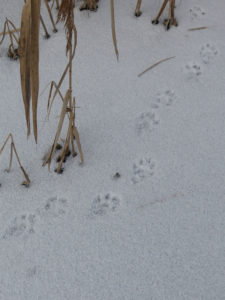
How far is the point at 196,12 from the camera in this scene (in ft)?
4.33

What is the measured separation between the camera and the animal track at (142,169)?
98 centimetres

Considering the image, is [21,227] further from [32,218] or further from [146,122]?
[146,122]

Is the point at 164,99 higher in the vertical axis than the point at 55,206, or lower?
higher

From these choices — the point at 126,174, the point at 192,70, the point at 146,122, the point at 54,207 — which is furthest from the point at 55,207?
the point at 192,70

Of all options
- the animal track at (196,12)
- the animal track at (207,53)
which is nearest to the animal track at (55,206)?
the animal track at (207,53)

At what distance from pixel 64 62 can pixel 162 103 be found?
406 mm

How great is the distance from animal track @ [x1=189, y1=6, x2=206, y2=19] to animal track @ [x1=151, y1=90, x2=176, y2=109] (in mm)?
414

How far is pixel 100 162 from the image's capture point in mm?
1005

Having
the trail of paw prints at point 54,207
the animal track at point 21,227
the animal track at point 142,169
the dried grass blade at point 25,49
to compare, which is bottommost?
the animal track at point 21,227

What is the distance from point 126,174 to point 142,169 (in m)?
0.05

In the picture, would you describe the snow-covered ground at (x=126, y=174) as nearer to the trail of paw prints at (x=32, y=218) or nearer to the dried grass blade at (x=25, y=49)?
the trail of paw prints at (x=32, y=218)

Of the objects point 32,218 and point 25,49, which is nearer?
point 25,49

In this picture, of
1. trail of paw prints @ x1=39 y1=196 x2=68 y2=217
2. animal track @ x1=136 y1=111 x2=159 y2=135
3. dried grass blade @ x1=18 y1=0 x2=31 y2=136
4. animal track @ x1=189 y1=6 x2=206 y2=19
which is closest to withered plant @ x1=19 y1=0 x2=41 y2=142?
dried grass blade @ x1=18 y1=0 x2=31 y2=136

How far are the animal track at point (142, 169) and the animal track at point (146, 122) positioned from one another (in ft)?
0.36
